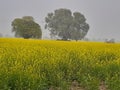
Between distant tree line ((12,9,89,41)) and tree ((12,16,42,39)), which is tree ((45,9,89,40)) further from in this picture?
tree ((12,16,42,39))

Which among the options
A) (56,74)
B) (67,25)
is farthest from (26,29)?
(56,74)

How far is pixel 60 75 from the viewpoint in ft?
44.3

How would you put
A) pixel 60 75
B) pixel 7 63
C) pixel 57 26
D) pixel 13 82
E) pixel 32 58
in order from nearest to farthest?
pixel 13 82, pixel 60 75, pixel 7 63, pixel 32 58, pixel 57 26

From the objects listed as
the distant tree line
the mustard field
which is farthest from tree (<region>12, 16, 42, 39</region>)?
the mustard field

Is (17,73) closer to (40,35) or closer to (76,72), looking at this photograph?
(76,72)

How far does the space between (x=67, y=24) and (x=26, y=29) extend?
3466cm

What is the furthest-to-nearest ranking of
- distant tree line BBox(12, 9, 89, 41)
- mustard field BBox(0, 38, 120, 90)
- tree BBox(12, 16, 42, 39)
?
distant tree line BBox(12, 9, 89, 41)
tree BBox(12, 16, 42, 39)
mustard field BBox(0, 38, 120, 90)

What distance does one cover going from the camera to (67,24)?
10400 cm

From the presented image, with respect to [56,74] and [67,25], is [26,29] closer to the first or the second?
[67,25]

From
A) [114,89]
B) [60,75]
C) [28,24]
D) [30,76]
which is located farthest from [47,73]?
[28,24]

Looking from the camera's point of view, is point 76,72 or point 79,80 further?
point 76,72

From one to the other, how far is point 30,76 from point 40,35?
61.3 metres

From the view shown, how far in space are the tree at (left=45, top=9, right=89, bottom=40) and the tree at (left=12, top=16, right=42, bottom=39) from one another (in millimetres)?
26270

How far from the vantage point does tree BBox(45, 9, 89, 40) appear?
331 feet
